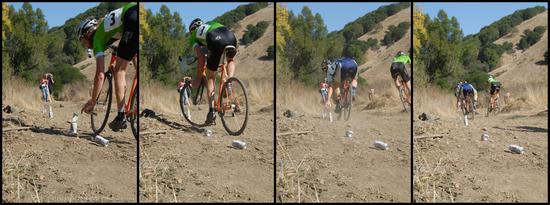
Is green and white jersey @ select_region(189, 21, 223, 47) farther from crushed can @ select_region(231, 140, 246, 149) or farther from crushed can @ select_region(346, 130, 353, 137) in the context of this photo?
crushed can @ select_region(346, 130, 353, 137)

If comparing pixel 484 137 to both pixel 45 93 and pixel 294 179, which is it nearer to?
pixel 294 179

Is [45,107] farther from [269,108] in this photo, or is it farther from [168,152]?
[269,108]

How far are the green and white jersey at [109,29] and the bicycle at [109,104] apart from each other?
0.07m

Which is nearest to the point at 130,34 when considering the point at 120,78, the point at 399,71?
the point at 120,78

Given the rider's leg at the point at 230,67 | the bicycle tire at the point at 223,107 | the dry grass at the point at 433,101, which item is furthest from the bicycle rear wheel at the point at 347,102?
the rider's leg at the point at 230,67

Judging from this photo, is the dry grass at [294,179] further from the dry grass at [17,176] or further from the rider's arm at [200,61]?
the dry grass at [17,176]

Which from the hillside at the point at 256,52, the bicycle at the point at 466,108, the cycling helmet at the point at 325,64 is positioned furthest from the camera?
the bicycle at the point at 466,108

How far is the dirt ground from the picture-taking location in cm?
487

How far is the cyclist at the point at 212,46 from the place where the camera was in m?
4.79

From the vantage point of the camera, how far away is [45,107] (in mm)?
4930

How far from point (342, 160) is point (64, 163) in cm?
184

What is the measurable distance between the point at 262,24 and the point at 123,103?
41.8 inches

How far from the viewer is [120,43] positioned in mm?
4887

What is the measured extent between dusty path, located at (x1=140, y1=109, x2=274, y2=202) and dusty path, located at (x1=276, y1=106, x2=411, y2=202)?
4.7 inches
